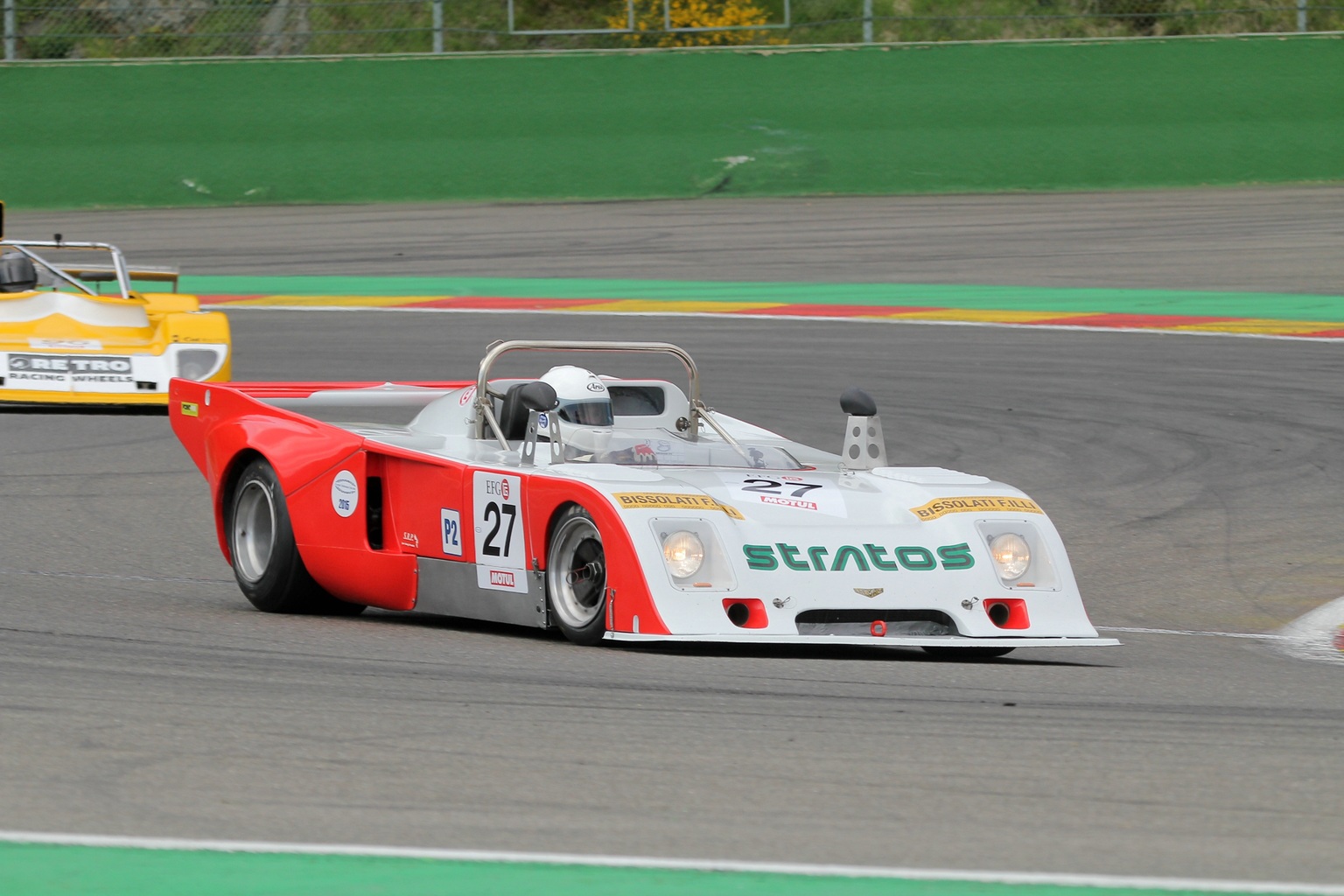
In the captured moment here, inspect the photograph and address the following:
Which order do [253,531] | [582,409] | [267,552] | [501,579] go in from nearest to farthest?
[501,579] → [582,409] → [267,552] → [253,531]

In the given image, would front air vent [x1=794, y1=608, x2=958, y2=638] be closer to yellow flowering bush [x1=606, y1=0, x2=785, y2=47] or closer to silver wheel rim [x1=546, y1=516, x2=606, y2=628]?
silver wheel rim [x1=546, y1=516, x2=606, y2=628]

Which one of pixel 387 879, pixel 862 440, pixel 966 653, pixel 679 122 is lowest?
pixel 966 653

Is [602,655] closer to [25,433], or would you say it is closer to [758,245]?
[25,433]

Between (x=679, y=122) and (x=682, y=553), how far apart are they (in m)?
18.4

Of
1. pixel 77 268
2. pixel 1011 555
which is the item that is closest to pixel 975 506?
pixel 1011 555

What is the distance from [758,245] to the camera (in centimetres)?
2158

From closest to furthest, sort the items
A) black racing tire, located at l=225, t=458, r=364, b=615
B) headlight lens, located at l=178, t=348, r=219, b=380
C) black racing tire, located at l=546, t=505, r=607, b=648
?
black racing tire, located at l=546, t=505, r=607, b=648 < black racing tire, located at l=225, t=458, r=364, b=615 < headlight lens, located at l=178, t=348, r=219, b=380

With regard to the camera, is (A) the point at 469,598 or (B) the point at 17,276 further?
(B) the point at 17,276

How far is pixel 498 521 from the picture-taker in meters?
7.06

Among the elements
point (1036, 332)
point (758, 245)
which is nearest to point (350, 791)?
point (1036, 332)

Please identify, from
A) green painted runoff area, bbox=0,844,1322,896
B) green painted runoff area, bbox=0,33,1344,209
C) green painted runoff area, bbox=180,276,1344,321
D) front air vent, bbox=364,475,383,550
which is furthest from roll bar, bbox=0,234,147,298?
green painted runoff area, bbox=0,844,1322,896

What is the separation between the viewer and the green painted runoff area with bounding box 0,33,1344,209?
23.6 meters

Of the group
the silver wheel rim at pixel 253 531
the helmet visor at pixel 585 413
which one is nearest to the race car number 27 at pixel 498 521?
the helmet visor at pixel 585 413

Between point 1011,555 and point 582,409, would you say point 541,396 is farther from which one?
point 1011,555
